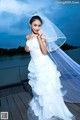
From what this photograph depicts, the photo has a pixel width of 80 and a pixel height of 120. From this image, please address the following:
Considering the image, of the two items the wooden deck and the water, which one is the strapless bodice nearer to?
the wooden deck

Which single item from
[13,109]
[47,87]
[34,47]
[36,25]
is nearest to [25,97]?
[13,109]

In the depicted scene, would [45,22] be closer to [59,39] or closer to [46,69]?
[59,39]

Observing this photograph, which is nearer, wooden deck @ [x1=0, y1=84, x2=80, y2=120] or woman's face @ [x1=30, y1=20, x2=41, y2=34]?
woman's face @ [x1=30, y1=20, x2=41, y2=34]

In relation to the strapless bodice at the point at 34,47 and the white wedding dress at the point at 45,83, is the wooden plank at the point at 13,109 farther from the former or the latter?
the strapless bodice at the point at 34,47

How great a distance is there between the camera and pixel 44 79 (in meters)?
3.07

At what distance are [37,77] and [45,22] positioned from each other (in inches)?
27.9

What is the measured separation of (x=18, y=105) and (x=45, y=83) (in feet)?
3.75

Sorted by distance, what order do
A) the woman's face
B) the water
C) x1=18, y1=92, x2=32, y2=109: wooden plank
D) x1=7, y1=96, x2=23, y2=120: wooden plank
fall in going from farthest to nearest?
the water → x1=18, y1=92, x2=32, y2=109: wooden plank → x1=7, y1=96, x2=23, y2=120: wooden plank → the woman's face

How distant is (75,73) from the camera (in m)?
3.83

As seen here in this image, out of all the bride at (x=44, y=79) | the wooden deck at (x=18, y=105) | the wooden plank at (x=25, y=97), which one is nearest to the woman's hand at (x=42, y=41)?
the bride at (x=44, y=79)

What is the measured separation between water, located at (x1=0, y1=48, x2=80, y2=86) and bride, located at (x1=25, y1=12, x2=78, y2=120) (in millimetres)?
2508

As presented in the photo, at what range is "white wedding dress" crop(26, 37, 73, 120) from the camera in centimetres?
302

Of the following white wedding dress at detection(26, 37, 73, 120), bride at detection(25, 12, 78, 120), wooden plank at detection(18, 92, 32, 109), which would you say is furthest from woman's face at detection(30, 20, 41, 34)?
wooden plank at detection(18, 92, 32, 109)

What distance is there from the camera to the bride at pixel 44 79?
2.96 metres
